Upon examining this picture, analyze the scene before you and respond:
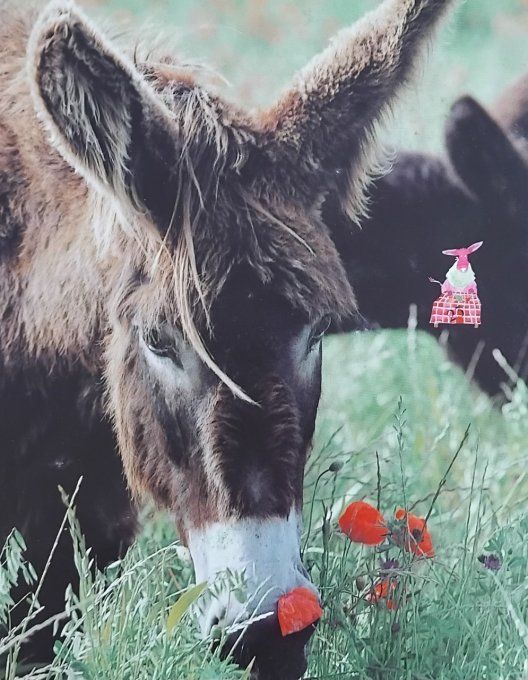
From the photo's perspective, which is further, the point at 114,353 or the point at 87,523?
the point at 87,523

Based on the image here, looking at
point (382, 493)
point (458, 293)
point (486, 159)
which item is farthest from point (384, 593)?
point (486, 159)

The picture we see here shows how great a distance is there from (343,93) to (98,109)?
739 millimetres

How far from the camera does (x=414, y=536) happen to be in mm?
2951

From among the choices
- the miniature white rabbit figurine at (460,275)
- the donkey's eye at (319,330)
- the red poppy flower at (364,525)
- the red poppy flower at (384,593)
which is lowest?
the red poppy flower at (384,593)

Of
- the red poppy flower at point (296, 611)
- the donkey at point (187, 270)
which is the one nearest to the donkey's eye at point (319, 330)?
the donkey at point (187, 270)

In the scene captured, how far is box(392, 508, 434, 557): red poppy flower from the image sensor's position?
2.91 meters

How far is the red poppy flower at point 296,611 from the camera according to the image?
2.37 meters

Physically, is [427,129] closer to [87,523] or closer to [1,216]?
[1,216]

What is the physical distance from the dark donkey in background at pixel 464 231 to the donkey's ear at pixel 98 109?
864 mm

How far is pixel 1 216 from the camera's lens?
2816mm

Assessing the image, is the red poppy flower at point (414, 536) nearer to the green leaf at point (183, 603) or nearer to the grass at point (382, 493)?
the grass at point (382, 493)

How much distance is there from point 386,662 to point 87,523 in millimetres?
1051

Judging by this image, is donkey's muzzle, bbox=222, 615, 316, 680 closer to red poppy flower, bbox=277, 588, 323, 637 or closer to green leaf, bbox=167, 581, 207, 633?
red poppy flower, bbox=277, 588, 323, 637

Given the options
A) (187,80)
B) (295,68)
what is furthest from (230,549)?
(295,68)
